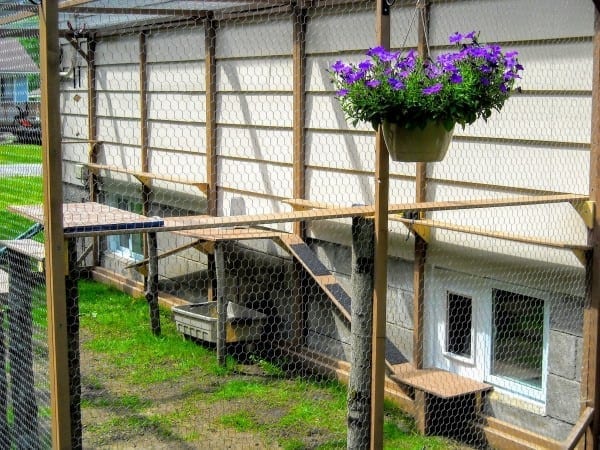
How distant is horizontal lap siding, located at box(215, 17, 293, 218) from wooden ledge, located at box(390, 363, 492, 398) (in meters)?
1.66

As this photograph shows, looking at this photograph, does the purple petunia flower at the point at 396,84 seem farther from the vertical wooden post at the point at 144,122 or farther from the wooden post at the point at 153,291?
the vertical wooden post at the point at 144,122

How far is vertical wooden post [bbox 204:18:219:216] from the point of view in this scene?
22.1 feet

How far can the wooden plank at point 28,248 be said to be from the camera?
11.1ft

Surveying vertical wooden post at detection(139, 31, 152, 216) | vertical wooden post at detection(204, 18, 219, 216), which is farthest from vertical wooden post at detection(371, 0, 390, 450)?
vertical wooden post at detection(139, 31, 152, 216)

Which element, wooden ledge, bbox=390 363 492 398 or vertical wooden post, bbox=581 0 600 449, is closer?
vertical wooden post, bbox=581 0 600 449

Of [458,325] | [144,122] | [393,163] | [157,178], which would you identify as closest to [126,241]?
[144,122]

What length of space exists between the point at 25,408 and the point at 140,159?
447cm

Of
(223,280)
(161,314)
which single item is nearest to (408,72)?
(223,280)

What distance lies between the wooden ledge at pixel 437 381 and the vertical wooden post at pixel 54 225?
2507 mm

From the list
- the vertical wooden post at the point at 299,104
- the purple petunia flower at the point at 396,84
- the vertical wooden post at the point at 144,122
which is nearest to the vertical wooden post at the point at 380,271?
the purple petunia flower at the point at 396,84

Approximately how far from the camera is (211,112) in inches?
271

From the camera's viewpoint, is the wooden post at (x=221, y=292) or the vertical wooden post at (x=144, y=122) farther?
the vertical wooden post at (x=144, y=122)

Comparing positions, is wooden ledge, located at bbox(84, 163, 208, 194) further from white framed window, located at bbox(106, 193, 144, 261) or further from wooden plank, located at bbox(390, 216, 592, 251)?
wooden plank, located at bbox(390, 216, 592, 251)

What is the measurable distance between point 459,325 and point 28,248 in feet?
8.52
